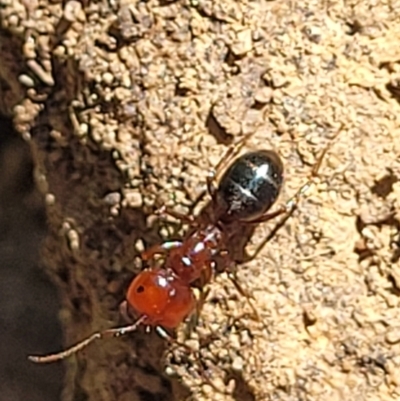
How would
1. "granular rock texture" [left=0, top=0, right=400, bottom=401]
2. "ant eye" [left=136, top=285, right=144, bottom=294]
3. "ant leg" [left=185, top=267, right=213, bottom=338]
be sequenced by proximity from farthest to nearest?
1. "ant eye" [left=136, top=285, right=144, bottom=294]
2. "ant leg" [left=185, top=267, right=213, bottom=338]
3. "granular rock texture" [left=0, top=0, right=400, bottom=401]

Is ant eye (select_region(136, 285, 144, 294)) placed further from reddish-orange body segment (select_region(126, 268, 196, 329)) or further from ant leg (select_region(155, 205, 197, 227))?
ant leg (select_region(155, 205, 197, 227))

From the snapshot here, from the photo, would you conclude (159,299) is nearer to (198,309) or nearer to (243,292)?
(198,309)

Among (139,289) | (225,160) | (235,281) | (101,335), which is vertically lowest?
A: (101,335)

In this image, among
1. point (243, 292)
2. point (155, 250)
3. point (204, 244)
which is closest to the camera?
point (243, 292)

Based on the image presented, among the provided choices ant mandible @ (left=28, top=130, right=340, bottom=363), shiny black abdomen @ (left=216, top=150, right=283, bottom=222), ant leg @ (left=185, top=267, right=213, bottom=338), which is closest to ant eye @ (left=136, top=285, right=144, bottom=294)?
ant mandible @ (left=28, top=130, right=340, bottom=363)

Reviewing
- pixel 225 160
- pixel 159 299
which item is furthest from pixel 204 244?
pixel 225 160

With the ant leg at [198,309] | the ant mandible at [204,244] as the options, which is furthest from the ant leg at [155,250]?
the ant leg at [198,309]

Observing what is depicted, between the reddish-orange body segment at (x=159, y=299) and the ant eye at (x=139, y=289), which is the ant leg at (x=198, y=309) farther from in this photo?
the ant eye at (x=139, y=289)
